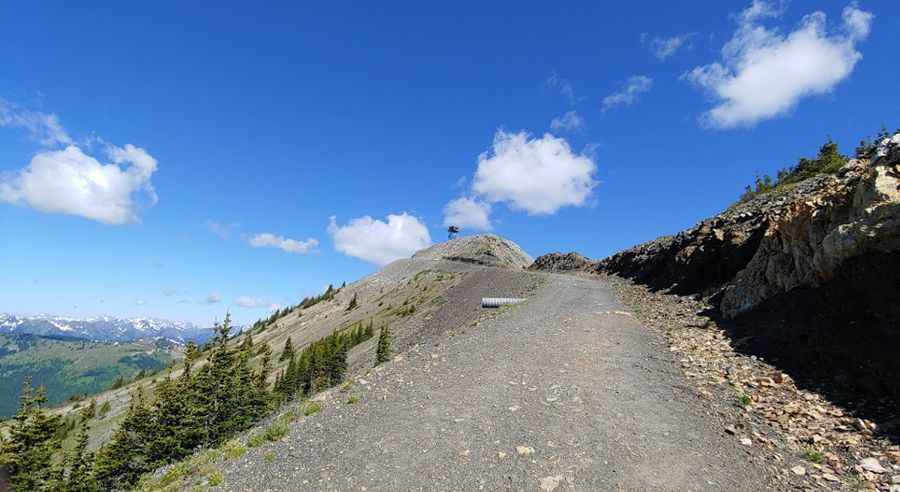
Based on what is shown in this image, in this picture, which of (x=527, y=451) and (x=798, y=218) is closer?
(x=527, y=451)

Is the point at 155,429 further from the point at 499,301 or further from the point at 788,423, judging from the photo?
the point at 788,423

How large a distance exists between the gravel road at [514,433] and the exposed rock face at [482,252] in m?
78.0

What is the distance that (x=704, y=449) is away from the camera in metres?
10.5

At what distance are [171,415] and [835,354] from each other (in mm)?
59174

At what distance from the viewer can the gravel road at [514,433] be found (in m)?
9.54

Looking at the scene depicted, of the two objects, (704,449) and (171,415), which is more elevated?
(704,449)

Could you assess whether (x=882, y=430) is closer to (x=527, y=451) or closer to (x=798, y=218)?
(x=527, y=451)

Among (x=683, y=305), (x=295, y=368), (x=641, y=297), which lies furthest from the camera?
(x=295, y=368)

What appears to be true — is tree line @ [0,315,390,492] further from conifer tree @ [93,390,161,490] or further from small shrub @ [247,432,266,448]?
small shrub @ [247,432,266,448]

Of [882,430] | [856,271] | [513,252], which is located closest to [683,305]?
[856,271]

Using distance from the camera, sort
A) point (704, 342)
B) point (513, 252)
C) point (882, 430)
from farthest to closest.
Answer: point (513, 252) < point (704, 342) < point (882, 430)

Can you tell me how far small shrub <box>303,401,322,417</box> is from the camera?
13.9 metres

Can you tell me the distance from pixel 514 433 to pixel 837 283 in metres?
12.6

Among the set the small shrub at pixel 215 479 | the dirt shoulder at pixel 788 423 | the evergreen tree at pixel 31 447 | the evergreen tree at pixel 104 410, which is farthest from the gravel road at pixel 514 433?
the evergreen tree at pixel 104 410
